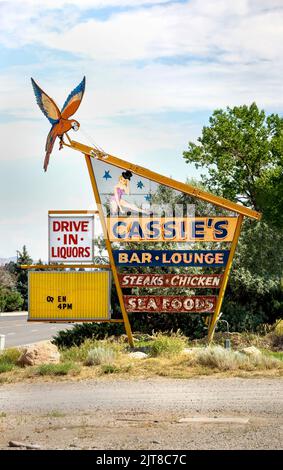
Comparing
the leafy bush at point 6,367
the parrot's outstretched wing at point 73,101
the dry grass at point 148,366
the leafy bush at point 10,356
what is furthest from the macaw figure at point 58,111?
the leafy bush at point 6,367

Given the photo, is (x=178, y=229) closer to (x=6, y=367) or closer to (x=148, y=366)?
(x=148, y=366)

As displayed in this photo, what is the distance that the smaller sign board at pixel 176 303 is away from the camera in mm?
27312

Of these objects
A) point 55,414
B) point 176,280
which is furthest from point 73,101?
point 55,414

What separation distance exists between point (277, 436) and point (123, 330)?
18.8m

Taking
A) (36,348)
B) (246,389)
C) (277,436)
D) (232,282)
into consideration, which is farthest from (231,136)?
(277,436)

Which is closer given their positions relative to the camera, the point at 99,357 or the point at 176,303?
the point at 99,357

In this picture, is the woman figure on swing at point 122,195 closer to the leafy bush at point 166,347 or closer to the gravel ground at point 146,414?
the leafy bush at point 166,347

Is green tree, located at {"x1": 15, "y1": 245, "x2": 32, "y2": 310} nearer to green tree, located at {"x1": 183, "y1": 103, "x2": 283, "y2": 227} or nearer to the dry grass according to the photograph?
green tree, located at {"x1": 183, "y1": 103, "x2": 283, "y2": 227}

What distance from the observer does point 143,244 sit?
33.1 m

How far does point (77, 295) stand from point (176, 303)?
10.5 ft

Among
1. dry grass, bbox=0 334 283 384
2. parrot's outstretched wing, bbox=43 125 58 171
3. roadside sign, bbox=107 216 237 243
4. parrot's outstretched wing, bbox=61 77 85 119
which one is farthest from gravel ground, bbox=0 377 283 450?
parrot's outstretched wing, bbox=61 77 85 119

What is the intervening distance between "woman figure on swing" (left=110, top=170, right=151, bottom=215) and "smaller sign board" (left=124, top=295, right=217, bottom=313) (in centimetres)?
288

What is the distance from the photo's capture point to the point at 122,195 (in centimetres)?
2727
